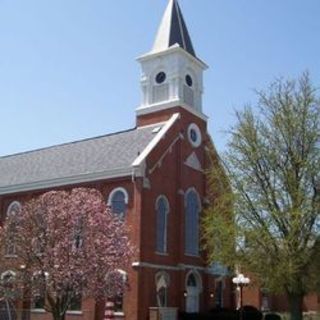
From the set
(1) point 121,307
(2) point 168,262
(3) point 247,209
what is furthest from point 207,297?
(3) point 247,209

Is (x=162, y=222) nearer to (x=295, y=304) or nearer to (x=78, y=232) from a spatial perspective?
(x=78, y=232)

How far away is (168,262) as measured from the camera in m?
38.2

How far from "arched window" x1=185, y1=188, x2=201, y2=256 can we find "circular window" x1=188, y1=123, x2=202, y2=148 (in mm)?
3545

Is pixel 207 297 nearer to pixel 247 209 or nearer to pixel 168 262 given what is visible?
pixel 168 262

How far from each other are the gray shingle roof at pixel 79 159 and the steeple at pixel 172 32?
6866mm

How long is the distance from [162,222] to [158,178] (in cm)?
285

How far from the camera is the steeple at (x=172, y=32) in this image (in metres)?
45.2

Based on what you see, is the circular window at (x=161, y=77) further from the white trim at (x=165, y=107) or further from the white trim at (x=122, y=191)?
the white trim at (x=122, y=191)

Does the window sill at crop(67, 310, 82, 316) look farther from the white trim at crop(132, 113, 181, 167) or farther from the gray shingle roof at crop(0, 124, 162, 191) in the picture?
the white trim at crop(132, 113, 181, 167)

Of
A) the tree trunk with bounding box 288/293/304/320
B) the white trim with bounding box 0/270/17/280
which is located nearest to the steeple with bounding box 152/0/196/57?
the white trim with bounding box 0/270/17/280

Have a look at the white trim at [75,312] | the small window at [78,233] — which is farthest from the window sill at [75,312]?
the small window at [78,233]

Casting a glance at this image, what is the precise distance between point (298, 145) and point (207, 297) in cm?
1642

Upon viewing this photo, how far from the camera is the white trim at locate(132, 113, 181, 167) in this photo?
36938mm

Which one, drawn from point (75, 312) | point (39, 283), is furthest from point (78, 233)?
point (75, 312)
